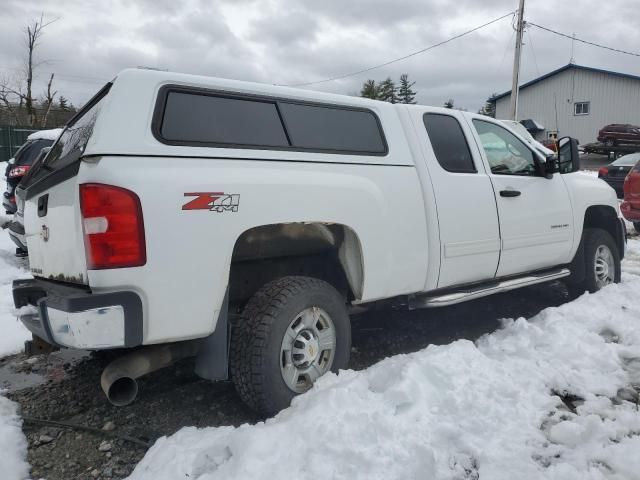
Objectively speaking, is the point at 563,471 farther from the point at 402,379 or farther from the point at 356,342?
the point at 356,342

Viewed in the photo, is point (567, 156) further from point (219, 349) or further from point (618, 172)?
point (618, 172)

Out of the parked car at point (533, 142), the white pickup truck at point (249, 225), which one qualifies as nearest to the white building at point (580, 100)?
the parked car at point (533, 142)

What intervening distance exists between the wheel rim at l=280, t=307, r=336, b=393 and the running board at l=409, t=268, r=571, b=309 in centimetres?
88

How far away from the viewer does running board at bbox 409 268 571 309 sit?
3748 millimetres

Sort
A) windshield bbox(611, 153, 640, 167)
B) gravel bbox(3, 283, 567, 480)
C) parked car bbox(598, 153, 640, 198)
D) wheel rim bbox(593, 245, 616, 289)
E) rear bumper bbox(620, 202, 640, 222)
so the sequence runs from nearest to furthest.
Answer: gravel bbox(3, 283, 567, 480), wheel rim bbox(593, 245, 616, 289), rear bumper bbox(620, 202, 640, 222), parked car bbox(598, 153, 640, 198), windshield bbox(611, 153, 640, 167)

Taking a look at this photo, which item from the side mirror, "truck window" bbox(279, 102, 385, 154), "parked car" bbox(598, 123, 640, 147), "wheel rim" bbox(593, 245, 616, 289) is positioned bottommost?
"wheel rim" bbox(593, 245, 616, 289)

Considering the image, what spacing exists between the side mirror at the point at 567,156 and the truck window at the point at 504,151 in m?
0.27

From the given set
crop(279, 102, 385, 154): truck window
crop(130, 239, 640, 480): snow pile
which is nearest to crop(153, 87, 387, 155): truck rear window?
crop(279, 102, 385, 154): truck window

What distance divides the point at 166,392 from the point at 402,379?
1662 millimetres

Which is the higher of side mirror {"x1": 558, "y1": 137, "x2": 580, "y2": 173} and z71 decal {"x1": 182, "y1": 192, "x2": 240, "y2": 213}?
side mirror {"x1": 558, "y1": 137, "x2": 580, "y2": 173}

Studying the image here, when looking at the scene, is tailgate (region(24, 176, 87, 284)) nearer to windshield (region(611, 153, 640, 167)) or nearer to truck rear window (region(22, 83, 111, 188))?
truck rear window (region(22, 83, 111, 188))

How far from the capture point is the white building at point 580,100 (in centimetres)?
3309

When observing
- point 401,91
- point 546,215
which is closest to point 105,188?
point 546,215

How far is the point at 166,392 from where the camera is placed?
3518 mm
